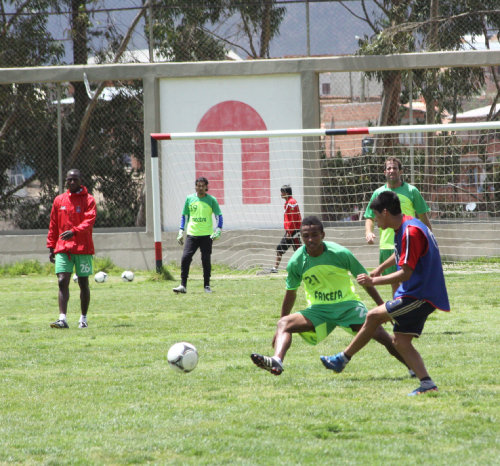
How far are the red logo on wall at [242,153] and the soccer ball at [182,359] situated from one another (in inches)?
447

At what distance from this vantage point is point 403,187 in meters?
9.60

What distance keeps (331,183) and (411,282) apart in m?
12.1

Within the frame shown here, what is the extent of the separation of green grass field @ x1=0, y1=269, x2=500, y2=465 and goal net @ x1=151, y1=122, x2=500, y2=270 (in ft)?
20.9

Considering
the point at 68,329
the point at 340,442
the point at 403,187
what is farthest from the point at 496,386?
the point at 68,329

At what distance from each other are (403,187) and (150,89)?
10.3 meters

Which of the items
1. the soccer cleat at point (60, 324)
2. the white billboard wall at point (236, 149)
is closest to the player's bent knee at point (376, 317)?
the soccer cleat at point (60, 324)

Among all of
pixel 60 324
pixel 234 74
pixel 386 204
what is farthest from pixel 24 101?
pixel 386 204

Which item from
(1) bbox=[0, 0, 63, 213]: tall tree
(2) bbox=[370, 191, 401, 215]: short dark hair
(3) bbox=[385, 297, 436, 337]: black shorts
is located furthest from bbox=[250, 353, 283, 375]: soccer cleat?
(1) bbox=[0, 0, 63, 213]: tall tree

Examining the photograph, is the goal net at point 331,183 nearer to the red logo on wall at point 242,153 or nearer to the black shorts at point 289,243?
the red logo on wall at point 242,153

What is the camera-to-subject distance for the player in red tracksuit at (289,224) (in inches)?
668

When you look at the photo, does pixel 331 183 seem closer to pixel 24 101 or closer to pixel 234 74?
pixel 234 74

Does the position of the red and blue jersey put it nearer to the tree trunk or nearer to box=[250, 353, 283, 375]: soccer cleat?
box=[250, 353, 283, 375]: soccer cleat

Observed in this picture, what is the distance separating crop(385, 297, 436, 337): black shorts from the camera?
5840mm

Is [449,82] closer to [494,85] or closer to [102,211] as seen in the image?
[494,85]
